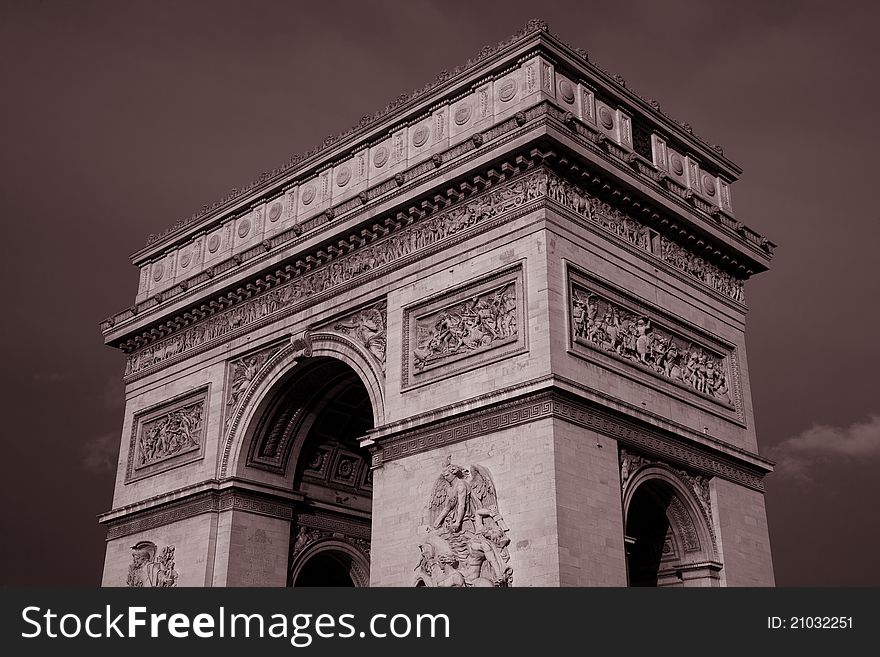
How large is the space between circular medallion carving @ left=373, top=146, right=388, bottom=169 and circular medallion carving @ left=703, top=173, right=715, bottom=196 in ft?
22.6

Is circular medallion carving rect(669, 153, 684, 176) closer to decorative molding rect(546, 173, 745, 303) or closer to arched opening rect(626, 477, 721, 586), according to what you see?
decorative molding rect(546, 173, 745, 303)

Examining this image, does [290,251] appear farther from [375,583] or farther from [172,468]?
[375,583]

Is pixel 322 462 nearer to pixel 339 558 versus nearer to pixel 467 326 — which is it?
pixel 339 558

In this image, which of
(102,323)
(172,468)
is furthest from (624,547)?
(102,323)

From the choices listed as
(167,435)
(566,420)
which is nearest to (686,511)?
(566,420)

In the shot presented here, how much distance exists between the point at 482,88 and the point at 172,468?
10763 mm

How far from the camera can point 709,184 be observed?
2398 cm

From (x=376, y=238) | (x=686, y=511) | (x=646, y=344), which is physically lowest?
(x=686, y=511)

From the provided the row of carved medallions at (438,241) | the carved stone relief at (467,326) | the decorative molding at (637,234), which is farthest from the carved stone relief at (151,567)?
the decorative molding at (637,234)

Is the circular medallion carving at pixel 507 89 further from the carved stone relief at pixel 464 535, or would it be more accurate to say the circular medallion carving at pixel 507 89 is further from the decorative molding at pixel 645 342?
the carved stone relief at pixel 464 535

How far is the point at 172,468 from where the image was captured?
80.6 ft

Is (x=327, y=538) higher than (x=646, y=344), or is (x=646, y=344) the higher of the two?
(x=646, y=344)

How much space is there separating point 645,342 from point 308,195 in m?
8.59

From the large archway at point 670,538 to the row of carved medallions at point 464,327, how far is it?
353 centimetres
